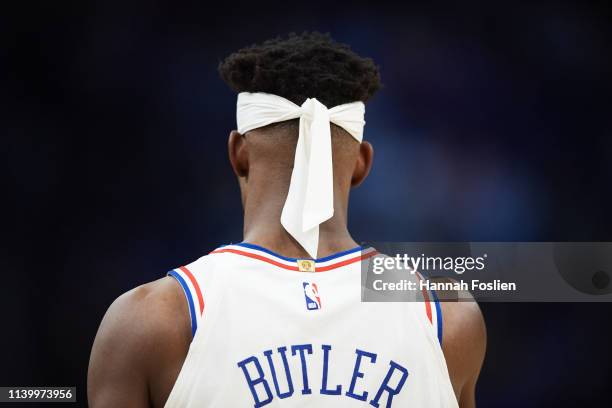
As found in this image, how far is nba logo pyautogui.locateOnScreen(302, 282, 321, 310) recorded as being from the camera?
6.86 ft

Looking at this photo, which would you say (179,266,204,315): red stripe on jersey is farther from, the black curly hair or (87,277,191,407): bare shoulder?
the black curly hair

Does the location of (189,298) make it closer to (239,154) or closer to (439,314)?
(239,154)

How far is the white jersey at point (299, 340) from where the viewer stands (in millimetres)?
1973

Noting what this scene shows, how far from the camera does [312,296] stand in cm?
210

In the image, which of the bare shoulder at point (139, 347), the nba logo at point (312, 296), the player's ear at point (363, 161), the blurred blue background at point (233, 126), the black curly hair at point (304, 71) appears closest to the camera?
the bare shoulder at point (139, 347)

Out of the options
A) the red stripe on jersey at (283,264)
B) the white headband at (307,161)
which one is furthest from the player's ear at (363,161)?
the red stripe on jersey at (283,264)

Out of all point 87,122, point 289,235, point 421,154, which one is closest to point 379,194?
point 421,154

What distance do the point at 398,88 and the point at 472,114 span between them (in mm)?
515

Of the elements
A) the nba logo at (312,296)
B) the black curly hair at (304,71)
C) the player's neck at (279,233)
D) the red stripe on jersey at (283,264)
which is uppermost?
the black curly hair at (304,71)

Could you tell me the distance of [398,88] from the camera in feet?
18.1

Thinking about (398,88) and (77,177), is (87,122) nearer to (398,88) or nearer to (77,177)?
(77,177)

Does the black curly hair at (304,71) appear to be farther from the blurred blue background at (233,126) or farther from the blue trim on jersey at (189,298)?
the blurred blue background at (233,126)

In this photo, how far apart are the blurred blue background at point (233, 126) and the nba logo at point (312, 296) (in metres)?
3.12

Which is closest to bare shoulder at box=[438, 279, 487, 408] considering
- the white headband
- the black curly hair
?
the white headband
